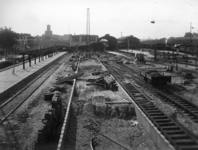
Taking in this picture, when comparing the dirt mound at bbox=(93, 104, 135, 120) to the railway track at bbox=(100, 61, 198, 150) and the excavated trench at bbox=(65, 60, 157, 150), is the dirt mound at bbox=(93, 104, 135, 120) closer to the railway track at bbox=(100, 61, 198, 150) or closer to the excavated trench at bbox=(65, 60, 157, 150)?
the excavated trench at bbox=(65, 60, 157, 150)

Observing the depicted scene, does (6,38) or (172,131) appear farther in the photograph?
(6,38)

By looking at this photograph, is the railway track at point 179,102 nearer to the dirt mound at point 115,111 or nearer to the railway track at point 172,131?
the railway track at point 172,131

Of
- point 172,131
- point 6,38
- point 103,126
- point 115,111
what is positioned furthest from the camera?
point 6,38

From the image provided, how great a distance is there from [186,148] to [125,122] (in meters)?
3.39

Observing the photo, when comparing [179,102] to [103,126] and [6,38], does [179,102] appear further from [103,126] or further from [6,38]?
[6,38]

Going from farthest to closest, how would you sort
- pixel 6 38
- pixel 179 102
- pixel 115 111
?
pixel 6 38
pixel 179 102
pixel 115 111

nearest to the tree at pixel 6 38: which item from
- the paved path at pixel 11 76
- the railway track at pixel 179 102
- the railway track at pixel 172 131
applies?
the paved path at pixel 11 76

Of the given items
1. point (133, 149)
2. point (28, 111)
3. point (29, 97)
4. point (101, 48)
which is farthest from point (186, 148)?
point (101, 48)

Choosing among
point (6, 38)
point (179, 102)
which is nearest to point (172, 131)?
point (179, 102)

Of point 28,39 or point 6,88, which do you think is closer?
point 6,88

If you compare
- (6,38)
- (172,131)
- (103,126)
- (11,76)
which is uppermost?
(6,38)

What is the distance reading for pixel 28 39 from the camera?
101 meters

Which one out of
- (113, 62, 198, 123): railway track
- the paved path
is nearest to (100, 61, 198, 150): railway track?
(113, 62, 198, 123): railway track

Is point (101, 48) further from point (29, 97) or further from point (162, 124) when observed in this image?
point (162, 124)
